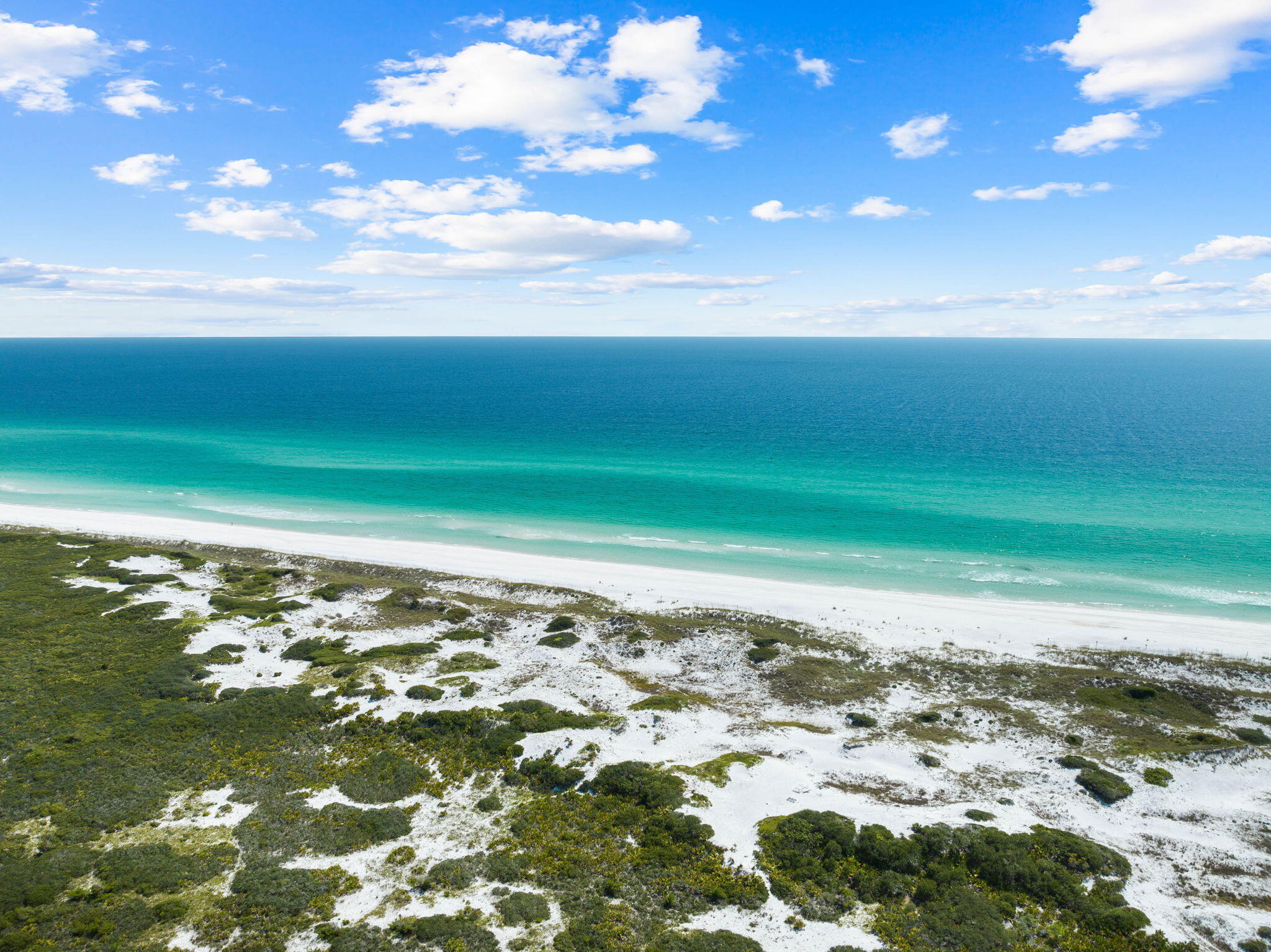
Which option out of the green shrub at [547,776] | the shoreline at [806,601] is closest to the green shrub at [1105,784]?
the shoreline at [806,601]

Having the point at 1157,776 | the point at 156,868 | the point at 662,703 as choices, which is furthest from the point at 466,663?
the point at 1157,776

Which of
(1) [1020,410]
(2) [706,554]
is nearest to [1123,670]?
(2) [706,554]

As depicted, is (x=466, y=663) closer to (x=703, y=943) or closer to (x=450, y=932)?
(x=450, y=932)

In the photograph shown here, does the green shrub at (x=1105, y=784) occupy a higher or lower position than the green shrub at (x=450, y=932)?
lower

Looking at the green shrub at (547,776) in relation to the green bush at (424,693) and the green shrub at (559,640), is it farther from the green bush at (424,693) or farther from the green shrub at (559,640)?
the green shrub at (559,640)

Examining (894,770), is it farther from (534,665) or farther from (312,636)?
(312,636)

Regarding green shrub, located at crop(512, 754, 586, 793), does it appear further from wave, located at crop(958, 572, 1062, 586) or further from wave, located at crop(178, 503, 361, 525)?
wave, located at crop(178, 503, 361, 525)

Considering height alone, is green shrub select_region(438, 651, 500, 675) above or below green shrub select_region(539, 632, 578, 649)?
below

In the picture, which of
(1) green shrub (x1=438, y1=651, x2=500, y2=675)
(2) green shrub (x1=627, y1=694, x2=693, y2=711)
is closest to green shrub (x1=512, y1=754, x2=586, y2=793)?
(2) green shrub (x1=627, y1=694, x2=693, y2=711)

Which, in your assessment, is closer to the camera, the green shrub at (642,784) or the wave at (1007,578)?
the green shrub at (642,784)
